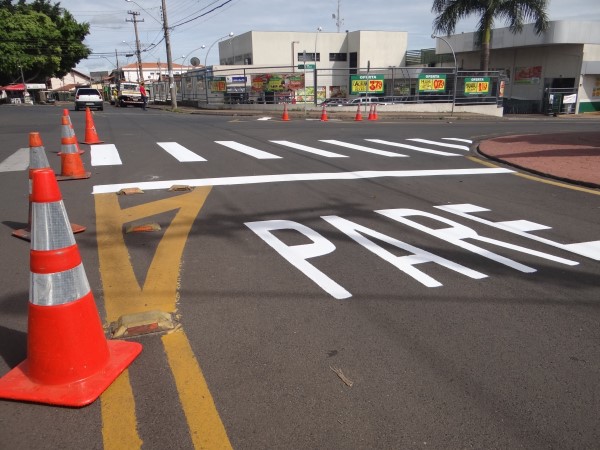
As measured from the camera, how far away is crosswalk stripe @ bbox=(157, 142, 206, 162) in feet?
34.9

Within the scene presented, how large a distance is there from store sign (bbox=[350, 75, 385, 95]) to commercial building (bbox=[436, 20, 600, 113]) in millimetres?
11380

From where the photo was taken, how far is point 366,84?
29.5m

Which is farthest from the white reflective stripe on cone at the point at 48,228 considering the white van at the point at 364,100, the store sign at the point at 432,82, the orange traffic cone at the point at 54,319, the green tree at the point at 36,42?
the green tree at the point at 36,42

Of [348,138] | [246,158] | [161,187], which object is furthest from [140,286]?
[348,138]

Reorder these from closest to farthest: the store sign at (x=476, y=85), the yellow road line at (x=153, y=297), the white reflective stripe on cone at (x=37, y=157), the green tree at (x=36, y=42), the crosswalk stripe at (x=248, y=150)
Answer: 1. the yellow road line at (x=153, y=297)
2. the white reflective stripe on cone at (x=37, y=157)
3. the crosswalk stripe at (x=248, y=150)
4. the store sign at (x=476, y=85)
5. the green tree at (x=36, y=42)

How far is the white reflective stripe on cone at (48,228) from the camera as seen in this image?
2.74 meters

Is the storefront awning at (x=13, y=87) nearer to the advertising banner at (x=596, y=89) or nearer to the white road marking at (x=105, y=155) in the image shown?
the white road marking at (x=105, y=155)

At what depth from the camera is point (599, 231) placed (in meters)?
5.73

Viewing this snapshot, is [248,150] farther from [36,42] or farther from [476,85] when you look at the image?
[36,42]

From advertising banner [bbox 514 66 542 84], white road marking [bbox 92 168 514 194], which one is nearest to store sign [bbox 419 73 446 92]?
advertising banner [bbox 514 66 542 84]

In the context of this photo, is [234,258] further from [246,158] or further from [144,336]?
[246,158]

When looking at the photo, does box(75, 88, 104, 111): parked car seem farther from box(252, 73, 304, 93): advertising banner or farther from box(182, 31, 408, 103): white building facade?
box(182, 31, 408, 103): white building facade

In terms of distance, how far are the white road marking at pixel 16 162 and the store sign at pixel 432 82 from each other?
2412 cm

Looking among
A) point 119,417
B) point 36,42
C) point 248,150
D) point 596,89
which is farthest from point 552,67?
point 36,42
